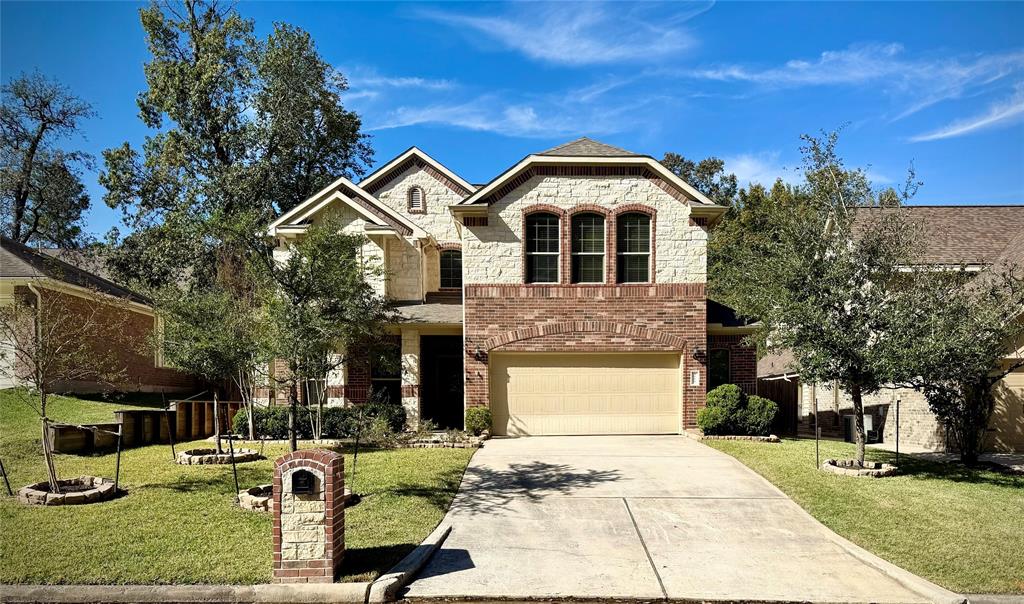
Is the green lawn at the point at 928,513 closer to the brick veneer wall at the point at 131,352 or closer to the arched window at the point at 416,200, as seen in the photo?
the arched window at the point at 416,200

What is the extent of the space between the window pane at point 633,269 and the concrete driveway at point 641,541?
5.80 metres

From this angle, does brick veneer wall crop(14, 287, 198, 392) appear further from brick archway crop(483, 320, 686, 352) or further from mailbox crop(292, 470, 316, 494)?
mailbox crop(292, 470, 316, 494)

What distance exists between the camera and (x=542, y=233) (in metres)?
18.5

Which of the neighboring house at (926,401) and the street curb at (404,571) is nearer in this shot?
the street curb at (404,571)

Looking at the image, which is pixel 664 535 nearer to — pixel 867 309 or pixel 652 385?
pixel 867 309

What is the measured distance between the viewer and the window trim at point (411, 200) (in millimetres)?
24578

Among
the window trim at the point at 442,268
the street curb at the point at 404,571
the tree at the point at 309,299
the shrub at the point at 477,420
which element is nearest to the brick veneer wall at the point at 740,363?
the shrub at the point at 477,420

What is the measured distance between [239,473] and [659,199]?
40.5 feet

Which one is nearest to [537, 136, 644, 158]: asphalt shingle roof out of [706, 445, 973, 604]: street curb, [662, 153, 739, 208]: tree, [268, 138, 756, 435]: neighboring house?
[268, 138, 756, 435]: neighboring house

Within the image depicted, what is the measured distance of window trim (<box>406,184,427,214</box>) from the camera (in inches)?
968

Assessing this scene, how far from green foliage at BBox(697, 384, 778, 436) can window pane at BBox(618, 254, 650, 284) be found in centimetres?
367

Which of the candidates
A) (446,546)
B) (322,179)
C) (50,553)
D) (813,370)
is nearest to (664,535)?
(446,546)

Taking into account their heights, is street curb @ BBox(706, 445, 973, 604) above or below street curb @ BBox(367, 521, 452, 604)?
below

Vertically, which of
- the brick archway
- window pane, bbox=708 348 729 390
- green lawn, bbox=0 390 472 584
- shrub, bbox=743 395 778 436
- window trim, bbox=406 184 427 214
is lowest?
green lawn, bbox=0 390 472 584
